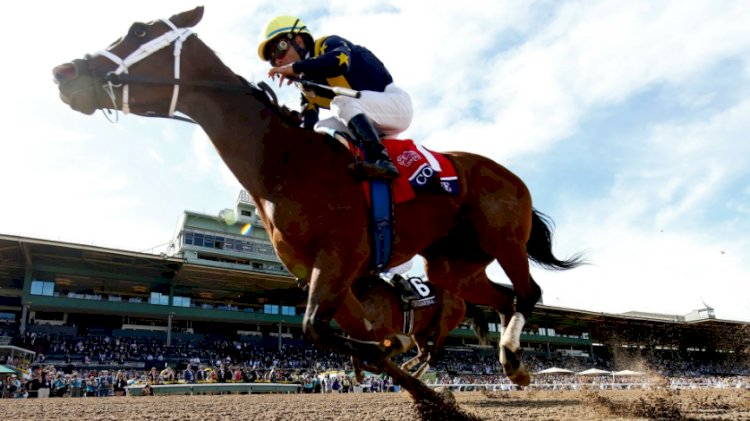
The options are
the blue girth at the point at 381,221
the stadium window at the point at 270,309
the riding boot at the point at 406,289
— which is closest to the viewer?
the blue girth at the point at 381,221

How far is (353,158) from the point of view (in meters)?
4.05

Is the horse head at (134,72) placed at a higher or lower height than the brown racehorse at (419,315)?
higher

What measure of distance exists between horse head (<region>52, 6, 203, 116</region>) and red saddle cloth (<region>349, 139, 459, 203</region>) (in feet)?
4.85

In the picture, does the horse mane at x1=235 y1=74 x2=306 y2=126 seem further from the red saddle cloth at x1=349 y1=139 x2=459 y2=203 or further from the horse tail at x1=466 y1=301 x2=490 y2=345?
the horse tail at x1=466 y1=301 x2=490 y2=345

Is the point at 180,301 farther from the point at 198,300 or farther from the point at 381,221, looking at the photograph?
the point at 381,221

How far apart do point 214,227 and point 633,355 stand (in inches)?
1878

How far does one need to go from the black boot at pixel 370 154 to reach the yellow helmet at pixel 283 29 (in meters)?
0.91

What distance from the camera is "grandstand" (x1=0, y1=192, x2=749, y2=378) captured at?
35406mm

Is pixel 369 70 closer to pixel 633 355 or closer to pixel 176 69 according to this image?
pixel 176 69

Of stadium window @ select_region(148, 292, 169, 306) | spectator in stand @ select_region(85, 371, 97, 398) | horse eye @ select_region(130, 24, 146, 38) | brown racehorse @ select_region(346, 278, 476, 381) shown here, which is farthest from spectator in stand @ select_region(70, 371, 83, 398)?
horse eye @ select_region(130, 24, 146, 38)

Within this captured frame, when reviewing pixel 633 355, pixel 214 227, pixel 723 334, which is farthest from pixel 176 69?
pixel 723 334

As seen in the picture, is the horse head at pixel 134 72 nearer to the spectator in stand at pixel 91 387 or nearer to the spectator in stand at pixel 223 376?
the spectator in stand at pixel 91 387

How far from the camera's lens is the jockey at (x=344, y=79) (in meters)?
4.00

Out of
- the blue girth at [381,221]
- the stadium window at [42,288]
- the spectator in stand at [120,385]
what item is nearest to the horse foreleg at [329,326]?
the blue girth at [381,221]
